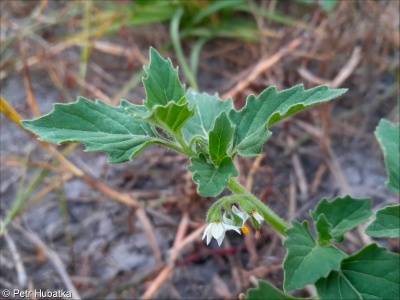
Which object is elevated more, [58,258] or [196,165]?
[58,258]

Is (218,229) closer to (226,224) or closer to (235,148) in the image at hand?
(226,224)

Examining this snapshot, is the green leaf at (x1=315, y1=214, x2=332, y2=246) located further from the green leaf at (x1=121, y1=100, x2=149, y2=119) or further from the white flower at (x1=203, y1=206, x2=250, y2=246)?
the green leaf at (x1=121, y1=100, x2=149, y2=119)

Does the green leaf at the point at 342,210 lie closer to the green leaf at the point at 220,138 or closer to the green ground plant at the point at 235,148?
the green ground plant at the point at 235,148

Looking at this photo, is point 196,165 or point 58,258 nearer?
point 196,165

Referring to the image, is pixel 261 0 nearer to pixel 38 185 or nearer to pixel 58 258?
pixel 38 185

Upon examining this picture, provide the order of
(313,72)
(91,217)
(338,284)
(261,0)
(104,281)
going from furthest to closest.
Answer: (261,0)
(313,72)
(91,217)
(104,281)
(338,284)

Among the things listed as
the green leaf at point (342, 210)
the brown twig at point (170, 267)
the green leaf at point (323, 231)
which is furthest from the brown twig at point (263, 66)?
the green leaf at point (323, 231)

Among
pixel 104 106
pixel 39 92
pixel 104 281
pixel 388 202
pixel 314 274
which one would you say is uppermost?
pixel 39 92

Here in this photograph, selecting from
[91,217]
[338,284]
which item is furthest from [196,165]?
[91,217]
